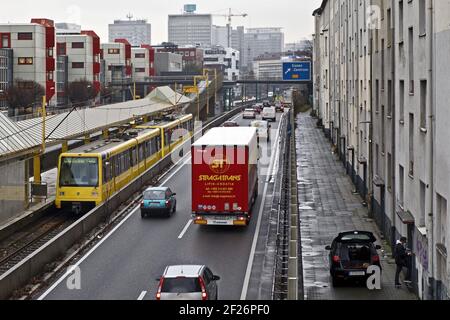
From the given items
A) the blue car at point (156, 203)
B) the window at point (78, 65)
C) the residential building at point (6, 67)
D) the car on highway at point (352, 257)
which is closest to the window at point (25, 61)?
the residential building at point (6, 67)

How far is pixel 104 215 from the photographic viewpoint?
3200 centimetres

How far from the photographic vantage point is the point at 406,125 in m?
23.5

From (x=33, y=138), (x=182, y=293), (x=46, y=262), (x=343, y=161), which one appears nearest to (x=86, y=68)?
(x=343, y=161)

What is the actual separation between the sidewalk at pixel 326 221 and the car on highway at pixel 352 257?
400mm

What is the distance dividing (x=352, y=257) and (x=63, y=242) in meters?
9.72

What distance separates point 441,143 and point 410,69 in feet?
19.0

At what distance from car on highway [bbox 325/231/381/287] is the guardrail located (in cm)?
837

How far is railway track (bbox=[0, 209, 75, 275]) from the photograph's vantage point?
25.9 metres

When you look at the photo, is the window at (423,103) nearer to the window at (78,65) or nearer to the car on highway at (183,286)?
the car on highway at (183,286)

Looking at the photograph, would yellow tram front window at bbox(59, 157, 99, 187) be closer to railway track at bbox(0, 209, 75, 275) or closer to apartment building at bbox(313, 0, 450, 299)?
→ railway track at bbox(0, 209, 75, 275)

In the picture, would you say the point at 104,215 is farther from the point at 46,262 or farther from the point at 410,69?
the point at 410,69

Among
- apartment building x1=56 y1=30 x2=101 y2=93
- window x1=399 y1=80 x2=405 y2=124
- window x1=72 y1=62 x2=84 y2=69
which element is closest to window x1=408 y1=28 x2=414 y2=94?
window x1=399 y1=80 x2=405 y2=124

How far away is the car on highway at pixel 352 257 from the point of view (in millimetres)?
21266
